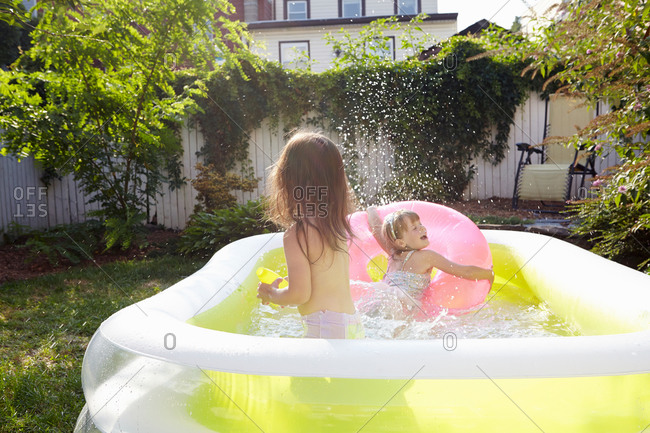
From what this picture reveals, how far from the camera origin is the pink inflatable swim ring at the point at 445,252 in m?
2.89

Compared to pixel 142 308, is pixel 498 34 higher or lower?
higher

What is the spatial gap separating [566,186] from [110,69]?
5.62m

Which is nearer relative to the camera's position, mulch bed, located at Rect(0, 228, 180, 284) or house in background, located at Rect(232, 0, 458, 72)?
mulch bed, located at Rect(0, 228, 180, 284)

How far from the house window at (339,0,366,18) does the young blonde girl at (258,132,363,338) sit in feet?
48.3

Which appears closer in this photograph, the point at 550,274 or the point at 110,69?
the point at 550,274

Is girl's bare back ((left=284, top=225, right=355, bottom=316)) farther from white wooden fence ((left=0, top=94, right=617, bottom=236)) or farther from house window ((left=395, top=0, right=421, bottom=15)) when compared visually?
house window ((left=395, top=0, right=421, bottom=15))

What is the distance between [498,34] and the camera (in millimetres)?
7008

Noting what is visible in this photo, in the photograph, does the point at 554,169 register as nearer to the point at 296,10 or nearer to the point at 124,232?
the point at 124,232

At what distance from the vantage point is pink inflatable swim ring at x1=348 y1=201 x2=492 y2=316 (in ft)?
9.47

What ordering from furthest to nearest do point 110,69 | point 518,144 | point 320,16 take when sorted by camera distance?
point 320,16
point 518,144
point 110,69

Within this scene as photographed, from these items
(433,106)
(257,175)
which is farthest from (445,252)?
(257,175)

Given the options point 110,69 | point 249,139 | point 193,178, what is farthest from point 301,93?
point 110,69

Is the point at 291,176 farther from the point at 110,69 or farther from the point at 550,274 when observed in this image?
the point at 110,69

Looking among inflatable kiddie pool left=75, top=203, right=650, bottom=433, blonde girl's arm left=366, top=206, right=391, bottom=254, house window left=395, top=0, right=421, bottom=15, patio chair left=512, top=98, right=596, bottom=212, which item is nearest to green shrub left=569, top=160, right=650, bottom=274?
blonde girl's arm left=366, top=206, right=391, bottom=254
